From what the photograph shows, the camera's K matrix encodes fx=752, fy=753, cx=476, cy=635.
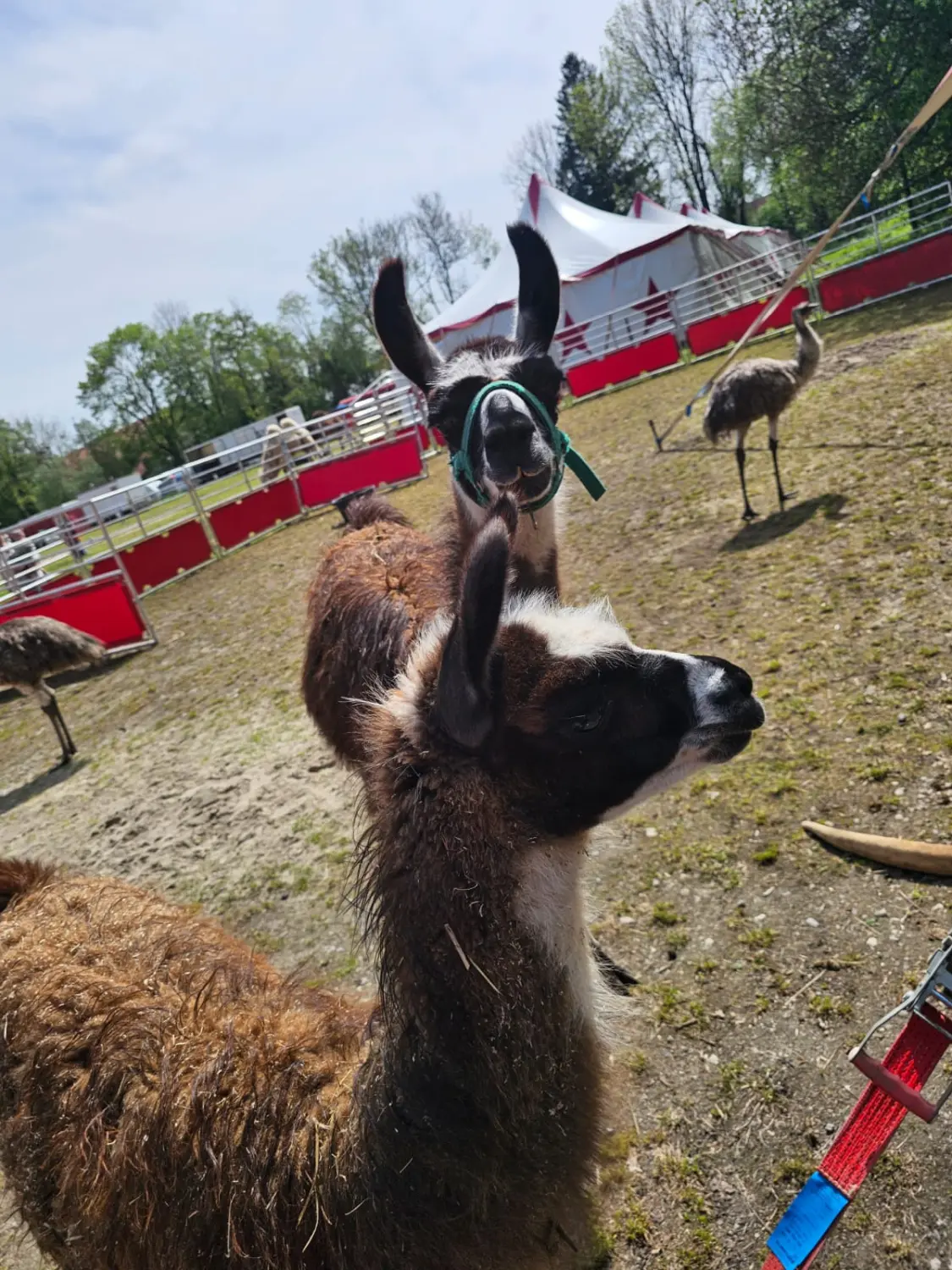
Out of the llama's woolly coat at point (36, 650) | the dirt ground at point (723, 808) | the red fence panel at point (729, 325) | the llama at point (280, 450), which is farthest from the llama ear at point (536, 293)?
the red fence panel at point (729, 325)

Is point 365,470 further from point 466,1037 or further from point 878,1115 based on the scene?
point 878,1115

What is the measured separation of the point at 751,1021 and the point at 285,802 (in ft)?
11.4

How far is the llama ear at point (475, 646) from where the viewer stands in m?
1.40

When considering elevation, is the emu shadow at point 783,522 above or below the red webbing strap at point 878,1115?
below

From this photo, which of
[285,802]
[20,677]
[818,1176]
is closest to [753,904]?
[818,1176]

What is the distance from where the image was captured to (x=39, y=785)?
706 cm

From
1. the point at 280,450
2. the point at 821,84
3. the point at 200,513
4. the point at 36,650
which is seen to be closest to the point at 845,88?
the point at 821,84

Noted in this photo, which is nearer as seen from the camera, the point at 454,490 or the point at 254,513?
the point at 454,490

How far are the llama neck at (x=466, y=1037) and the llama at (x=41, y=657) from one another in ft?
22.7

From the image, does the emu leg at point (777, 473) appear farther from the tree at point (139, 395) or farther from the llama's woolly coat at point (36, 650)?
the tree at point (139, 395)

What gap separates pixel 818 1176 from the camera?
1.51m

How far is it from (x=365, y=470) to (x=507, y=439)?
13633mm

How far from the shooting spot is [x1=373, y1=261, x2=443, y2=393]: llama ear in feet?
11.1

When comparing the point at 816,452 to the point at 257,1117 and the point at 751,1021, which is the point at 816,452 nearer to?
the point at 751,1021
